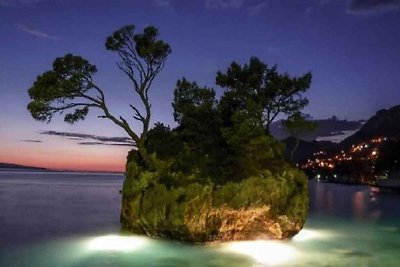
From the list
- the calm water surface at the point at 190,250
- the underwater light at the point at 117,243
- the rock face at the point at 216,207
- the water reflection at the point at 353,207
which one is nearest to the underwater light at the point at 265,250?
the calm water surface at the point at 190,250

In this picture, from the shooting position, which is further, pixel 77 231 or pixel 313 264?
pixel 77 231

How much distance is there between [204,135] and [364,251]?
10905mm

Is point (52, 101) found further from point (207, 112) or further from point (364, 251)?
point (364, 251)

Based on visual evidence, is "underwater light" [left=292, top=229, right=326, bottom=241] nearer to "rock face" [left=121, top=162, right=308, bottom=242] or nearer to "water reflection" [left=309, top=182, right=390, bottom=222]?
"rock face" [left=121, top=162, right=308, bottom=242]

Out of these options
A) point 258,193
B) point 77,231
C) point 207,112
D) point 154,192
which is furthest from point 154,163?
point 77,231

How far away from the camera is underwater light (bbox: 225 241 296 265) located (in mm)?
19656

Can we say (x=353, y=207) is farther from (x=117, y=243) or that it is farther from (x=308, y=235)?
(x=117, y=243)

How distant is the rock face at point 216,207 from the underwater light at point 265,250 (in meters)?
0.70

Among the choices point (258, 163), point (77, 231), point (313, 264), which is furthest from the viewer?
point (77, 231)

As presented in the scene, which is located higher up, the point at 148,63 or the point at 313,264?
the point at 148,63

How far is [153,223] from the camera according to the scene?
22.9 m

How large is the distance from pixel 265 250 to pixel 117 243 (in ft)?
27.6

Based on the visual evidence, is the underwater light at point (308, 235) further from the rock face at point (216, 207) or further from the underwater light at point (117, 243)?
the underwater light at point (117, 243)

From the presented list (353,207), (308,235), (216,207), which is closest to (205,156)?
(216,207)
